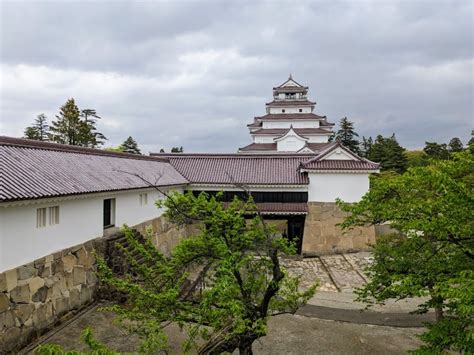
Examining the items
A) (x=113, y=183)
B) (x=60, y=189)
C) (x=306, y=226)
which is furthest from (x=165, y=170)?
(x=60, y=189)

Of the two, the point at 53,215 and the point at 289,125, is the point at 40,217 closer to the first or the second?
the point at 53,215

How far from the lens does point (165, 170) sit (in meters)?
18.5

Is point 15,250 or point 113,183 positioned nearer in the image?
point 15,250

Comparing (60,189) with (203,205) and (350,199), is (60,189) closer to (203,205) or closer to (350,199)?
(203,205)

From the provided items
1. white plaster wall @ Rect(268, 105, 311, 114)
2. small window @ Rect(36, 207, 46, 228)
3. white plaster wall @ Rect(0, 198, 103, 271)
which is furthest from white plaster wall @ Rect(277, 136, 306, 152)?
small window @ Rect(36, 207, 46, 228)

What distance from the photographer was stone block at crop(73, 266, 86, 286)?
9766 millimetres

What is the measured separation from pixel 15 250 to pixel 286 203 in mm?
12984

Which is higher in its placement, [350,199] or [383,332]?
[350,199]

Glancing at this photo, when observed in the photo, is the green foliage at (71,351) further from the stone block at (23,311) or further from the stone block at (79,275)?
the stone block at (79,275)

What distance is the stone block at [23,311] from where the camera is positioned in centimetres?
767

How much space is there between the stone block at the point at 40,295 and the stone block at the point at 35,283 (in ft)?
0.31

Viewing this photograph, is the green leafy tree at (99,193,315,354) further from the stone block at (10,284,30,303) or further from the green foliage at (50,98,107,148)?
the green foliage at (50,98,107,148)

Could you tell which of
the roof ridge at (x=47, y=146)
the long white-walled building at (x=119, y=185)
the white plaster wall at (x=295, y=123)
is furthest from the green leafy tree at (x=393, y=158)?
the roof ridge at (x=47, y=146)

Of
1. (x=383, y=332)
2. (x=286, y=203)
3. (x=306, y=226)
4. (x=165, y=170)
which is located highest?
(x=165, y=170)
